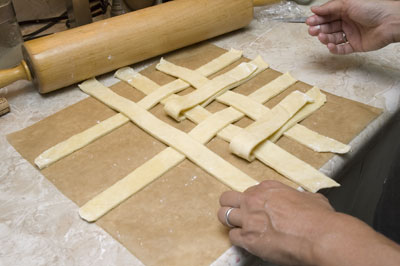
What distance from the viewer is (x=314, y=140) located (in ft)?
2.67

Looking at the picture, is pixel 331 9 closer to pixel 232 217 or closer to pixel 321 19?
pixel 321 19

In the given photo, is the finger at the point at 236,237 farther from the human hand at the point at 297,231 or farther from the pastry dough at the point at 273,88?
the pastry dough at the point at 273,88

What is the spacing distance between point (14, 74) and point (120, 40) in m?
0.27

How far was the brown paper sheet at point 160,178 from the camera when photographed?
0.64 m

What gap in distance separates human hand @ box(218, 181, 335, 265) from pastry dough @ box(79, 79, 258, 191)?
0.27 feet

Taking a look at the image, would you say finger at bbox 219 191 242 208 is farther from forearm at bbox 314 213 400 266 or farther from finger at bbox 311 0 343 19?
finger at bbox 311 0 343 19

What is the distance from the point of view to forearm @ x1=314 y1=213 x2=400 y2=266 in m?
0.50

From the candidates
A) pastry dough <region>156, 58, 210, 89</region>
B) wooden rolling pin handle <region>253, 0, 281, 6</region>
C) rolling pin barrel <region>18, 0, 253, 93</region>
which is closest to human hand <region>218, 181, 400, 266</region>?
pastry dough <region>156, 58, 210, 89</region>

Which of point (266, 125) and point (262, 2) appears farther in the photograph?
point (262, 2)

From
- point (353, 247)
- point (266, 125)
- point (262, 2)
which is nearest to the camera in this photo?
point (353, 247)

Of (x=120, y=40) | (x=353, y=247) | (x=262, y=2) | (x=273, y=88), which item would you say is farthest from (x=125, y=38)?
(x=353, y=247)

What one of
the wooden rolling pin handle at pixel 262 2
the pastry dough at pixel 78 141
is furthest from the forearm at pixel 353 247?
the wooden rolling pin handle at pixel 262 2

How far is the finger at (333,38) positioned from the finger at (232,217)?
663 mm

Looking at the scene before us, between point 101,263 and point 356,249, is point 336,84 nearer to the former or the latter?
point 356,249
